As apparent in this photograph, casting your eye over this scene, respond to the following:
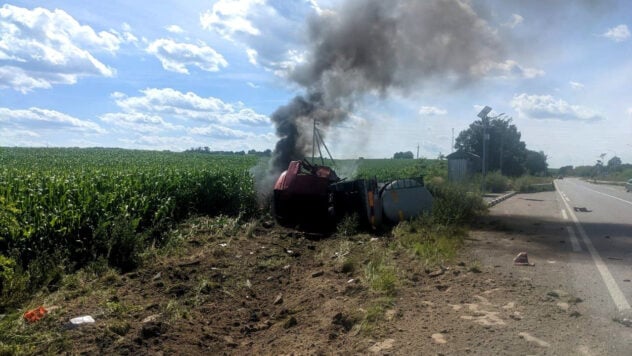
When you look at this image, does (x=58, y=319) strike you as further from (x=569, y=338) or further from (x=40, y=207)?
(x=569, y=338)

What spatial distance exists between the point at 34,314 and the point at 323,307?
318 cm

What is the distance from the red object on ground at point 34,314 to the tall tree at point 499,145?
56467mm

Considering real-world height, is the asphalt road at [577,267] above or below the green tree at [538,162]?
below

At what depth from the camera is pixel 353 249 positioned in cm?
1086

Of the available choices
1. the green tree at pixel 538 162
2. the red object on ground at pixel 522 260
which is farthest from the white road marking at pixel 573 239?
the green tree at pixel 538 162

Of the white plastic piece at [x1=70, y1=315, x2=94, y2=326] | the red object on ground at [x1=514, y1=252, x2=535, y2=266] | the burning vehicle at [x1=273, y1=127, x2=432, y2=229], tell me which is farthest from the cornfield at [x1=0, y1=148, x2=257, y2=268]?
the red object on ground at [x1=514, y1=252, x2=535, y2=266]

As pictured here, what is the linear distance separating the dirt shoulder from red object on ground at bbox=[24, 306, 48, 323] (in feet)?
0.35

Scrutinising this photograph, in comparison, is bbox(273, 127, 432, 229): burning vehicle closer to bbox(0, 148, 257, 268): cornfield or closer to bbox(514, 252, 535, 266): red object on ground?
bbox(0, 148, 257, 268): cornfield

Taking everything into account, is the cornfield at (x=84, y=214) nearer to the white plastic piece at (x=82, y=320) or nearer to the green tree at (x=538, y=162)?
the white plastic piece at (x=82, y=320)

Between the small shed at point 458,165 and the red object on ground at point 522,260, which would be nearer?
the red object on ground at point 522,260

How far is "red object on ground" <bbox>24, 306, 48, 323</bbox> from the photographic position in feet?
19.0

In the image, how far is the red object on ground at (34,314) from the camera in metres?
5.78

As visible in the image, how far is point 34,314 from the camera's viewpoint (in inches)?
232

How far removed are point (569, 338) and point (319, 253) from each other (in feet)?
20.6
